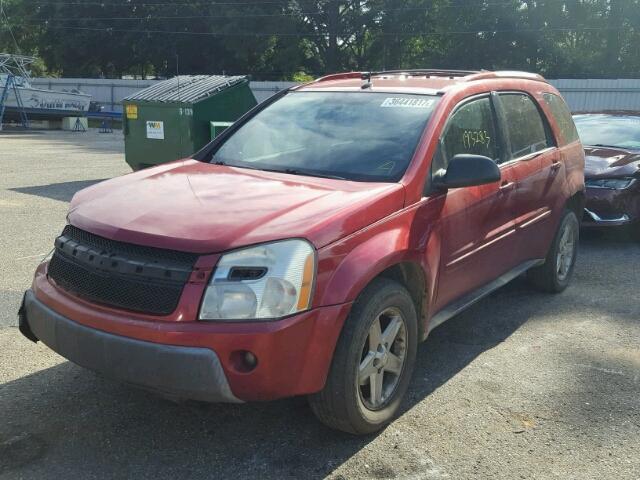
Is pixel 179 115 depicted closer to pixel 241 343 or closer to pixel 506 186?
pixel 506 186

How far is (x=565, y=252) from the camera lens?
18.6 ft

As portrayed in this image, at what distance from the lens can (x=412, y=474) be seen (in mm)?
2914

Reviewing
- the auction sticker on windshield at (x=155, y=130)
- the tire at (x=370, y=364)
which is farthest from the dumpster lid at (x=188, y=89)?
the tire at (x=370, y=364)

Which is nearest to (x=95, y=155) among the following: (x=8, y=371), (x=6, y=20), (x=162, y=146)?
(x=162, y=146)

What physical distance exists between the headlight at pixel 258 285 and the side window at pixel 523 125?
97.5 inches

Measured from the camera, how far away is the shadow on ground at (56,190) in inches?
389

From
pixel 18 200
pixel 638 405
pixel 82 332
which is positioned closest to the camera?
pixel 82 332

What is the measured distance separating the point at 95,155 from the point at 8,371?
14040 millimetres

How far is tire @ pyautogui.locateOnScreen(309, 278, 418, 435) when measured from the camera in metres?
2.93

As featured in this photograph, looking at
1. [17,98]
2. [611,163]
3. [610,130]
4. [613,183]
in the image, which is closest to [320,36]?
[17,98]

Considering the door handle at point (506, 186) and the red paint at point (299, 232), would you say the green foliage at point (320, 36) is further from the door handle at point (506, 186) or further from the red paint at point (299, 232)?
the red paint at point (299, 232)

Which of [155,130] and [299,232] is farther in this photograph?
[155,130]

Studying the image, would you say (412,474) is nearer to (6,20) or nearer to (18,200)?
(18,200)

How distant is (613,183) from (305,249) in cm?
565
